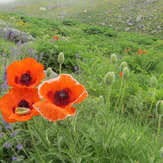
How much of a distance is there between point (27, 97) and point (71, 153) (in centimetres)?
38

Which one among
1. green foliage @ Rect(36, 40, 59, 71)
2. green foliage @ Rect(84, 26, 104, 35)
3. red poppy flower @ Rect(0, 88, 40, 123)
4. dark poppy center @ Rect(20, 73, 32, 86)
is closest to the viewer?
red poppy flower @ Rect(0, 88, 40, 123)

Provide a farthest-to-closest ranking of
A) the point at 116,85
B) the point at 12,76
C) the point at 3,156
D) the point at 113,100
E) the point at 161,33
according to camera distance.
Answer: the point at 161,33
the point at 116,85
the point at 113,100
the point at 3,156
the point at 12,76

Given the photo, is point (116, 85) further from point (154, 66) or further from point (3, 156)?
point (154, 66)

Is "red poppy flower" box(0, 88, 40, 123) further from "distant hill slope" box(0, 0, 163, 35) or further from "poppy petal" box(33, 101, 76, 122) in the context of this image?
"distant hill slope" box(0, 0, 163, 35)

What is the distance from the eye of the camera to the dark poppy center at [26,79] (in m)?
0.97

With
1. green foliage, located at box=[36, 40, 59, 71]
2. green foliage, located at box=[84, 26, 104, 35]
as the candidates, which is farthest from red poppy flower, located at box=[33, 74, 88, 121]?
green foliage, located at box=[84, 26, 104, 35]

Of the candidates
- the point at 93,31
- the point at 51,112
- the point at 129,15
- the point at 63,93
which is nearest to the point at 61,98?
the point at 63,93

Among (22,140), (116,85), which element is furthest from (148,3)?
(22,140)

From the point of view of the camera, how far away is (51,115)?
768mm

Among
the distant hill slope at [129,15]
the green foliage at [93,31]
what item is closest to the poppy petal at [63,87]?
the green foliage at [93,31]

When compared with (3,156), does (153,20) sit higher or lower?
lower

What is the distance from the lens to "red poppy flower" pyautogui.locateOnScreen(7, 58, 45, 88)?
96 centimetres

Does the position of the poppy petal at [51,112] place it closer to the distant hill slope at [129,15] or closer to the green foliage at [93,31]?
the green foliage at [93,31]

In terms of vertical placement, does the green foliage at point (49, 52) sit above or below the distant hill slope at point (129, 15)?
above
